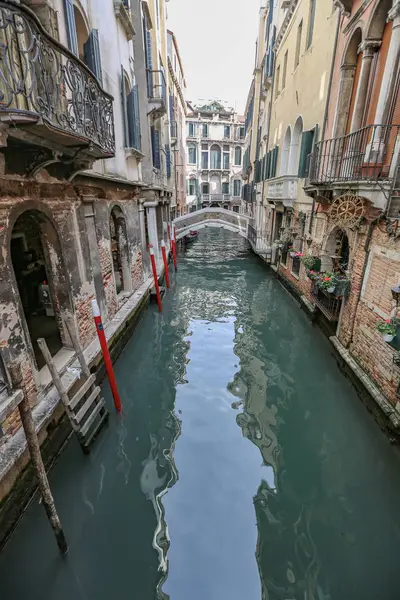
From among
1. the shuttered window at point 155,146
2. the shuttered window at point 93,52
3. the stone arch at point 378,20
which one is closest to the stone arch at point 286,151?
the shuttered window at point 155,146

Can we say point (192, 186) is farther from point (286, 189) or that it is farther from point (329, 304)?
point (329, 304)

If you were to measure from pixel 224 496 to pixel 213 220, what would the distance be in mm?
15303

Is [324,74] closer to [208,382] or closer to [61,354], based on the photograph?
[208,382]

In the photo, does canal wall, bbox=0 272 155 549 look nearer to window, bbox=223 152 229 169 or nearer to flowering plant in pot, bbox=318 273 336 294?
flowering plant in pot, bbox=318 273 336 294

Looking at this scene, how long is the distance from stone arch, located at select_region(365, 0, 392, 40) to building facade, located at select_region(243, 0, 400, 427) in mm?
13

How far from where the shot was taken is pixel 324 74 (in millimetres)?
7000

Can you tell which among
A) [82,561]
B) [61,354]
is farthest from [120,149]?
[82,561]

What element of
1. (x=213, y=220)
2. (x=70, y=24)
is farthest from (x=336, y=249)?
(x=213, y=220)

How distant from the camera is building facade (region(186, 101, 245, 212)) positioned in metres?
33.3

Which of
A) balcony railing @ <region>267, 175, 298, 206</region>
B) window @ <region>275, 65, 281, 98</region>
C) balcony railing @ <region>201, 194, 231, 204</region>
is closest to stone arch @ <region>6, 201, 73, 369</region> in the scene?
balcony railing @ <region>267, 175, 298, 206</region>

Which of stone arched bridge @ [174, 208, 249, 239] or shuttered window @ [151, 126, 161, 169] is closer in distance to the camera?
shuttered window @ [151, 126, 161, 169]

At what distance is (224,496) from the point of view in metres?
3.51

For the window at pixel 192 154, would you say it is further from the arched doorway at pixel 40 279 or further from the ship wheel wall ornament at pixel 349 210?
the ship wheel wall ornament at pixel 349 210

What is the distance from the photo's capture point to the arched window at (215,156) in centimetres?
3419
